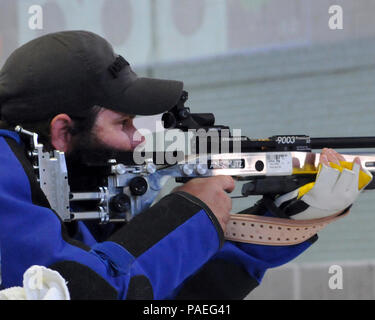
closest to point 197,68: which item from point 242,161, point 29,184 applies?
point 242,161

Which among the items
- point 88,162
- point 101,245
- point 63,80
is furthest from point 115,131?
point 101,245

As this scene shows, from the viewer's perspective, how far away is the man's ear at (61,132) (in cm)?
228

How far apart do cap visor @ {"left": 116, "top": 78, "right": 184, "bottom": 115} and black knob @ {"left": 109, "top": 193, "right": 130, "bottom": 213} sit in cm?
28

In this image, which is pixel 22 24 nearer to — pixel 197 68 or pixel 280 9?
pixel 197 68

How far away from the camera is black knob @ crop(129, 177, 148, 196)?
2336 mm

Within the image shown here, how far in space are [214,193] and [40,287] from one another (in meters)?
0.72

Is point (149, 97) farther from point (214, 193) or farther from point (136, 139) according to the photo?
point (214, 193)

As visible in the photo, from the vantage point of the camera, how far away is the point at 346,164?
2527 mm

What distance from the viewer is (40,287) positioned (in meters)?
1.72

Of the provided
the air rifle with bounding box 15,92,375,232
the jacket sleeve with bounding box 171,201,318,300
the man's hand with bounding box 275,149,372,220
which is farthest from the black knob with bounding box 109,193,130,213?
the man's hand with bounding box 275,149,372,220

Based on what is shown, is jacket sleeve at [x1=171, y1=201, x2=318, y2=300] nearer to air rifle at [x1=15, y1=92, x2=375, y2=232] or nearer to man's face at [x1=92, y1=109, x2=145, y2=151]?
air rifle at [x1=15, y1=92, x2=375, y2=232]

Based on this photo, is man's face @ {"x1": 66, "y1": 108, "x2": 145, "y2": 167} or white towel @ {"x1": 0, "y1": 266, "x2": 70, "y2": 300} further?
man's face @ {"x1": 66, "y1": 108, "x2": 145, "y2": 167}

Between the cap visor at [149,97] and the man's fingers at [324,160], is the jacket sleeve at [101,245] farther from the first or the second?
the man's fingers at [324,160]
